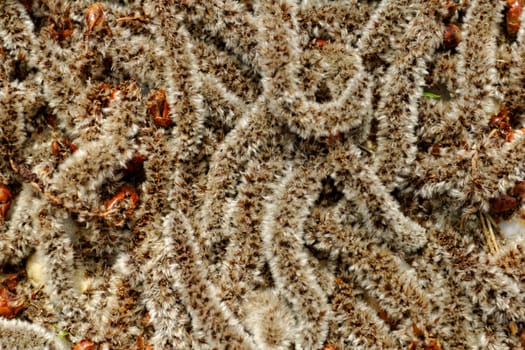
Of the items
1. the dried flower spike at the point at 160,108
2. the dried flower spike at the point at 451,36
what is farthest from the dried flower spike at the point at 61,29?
the dried flower spike at the point at 451,36

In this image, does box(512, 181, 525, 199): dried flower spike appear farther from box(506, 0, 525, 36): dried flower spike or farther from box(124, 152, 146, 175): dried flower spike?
box(124, 152, 146, 175): dried flower spike

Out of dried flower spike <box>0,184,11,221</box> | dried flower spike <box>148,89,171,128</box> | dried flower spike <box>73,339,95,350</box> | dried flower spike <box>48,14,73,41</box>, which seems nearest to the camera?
dried flower spike <box>73,339,95,350</box>

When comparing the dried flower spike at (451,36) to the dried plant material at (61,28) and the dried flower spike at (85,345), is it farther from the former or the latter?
the dried flower spike at (85,345)

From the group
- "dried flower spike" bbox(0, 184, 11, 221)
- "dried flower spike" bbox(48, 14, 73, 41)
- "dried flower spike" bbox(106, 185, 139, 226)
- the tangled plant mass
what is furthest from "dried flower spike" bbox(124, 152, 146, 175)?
"dried flower spike" bbox(48, 14, 73, 41)

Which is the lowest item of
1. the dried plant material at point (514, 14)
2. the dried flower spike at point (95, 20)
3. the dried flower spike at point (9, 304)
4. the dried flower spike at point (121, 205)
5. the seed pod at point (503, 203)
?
the dried flower spike at point (9, 304)

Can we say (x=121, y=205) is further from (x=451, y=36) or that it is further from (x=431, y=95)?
(x=451, y=36)
